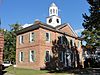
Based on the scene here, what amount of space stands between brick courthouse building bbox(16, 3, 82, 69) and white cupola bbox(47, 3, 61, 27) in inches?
20.5

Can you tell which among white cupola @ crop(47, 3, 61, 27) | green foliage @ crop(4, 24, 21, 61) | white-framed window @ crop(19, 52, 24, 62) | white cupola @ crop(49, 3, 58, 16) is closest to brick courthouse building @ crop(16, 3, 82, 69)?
white-framed window @ crop(19, 52, 24, 62)

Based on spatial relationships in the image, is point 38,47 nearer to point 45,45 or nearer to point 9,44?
point 45,45

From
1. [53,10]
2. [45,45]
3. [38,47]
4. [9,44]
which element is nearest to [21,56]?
[38,47]

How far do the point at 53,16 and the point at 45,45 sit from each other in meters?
13.6

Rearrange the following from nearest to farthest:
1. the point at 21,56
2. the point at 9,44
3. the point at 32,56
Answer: the point at 32,56, the point at 21,56, the point at 9,44

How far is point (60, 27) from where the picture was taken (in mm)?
45031

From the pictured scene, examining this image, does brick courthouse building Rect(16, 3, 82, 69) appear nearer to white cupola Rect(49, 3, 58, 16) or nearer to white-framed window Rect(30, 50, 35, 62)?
white-framed window Rect(30, 50, 35, 62)

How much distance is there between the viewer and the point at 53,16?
2032 inches

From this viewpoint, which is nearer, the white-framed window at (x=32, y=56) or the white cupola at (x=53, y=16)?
the white-framed window at (x=32, y=56)

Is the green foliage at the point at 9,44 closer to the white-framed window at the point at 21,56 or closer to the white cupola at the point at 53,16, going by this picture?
the white cupola at the point at 53,16

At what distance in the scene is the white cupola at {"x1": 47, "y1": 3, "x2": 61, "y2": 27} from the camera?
51156 millimetres

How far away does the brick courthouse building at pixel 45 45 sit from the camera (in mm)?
38844

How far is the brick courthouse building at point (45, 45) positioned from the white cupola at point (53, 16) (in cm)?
52

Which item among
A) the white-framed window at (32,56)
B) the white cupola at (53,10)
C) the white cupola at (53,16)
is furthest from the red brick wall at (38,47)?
the white cupola at (53,10)
